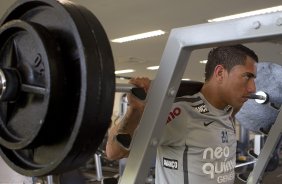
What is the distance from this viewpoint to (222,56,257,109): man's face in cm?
125

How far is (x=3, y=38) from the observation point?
74cm

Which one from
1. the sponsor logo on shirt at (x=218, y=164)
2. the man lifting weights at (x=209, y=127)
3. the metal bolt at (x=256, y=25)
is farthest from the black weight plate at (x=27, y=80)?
the sponsor logo on shirt at (x=218, y=164)

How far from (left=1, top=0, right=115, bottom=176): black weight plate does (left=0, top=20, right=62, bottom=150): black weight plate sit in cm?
2

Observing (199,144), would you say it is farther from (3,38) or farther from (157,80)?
(3,38)

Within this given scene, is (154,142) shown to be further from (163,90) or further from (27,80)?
(27,80)

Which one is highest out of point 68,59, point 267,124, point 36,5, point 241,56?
point 36,5

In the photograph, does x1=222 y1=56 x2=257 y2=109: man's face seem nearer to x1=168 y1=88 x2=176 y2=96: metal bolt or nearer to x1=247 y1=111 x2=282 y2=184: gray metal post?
x1=247 y1=111 x2=282 y2=184: gray metal post

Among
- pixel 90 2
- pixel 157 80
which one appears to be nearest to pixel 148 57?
pixel 90 2

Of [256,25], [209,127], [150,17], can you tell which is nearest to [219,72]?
[209,127]

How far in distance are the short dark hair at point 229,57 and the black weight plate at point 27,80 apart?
79cm

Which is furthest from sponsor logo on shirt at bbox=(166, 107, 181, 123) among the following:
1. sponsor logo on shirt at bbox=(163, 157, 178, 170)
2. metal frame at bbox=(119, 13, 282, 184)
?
metal frame at bbox=(119, 13, 282, 184)

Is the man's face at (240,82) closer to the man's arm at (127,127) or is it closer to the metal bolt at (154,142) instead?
the man's arm at (127,127)

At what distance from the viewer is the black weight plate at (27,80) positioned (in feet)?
2.04

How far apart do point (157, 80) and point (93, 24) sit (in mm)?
210
